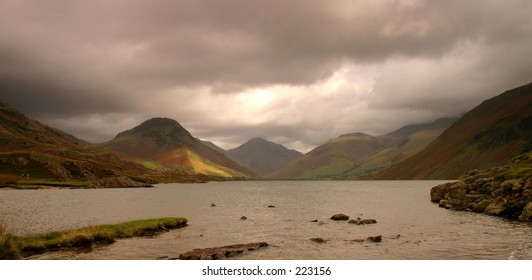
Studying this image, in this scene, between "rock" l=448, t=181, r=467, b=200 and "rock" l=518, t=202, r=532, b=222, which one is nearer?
"rock" l=518, t=202, r=532, b=222

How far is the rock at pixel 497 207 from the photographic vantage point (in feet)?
234

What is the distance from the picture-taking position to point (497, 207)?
73000 millimetres

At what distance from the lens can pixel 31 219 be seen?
215 feet

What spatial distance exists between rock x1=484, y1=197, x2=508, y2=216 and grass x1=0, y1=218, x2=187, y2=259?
6271cm

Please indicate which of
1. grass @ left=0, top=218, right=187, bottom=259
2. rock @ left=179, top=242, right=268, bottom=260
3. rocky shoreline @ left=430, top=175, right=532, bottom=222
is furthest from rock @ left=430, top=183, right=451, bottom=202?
grass @ left=0, top=218, right=187, bottom=259

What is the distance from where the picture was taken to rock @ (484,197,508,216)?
234 ft

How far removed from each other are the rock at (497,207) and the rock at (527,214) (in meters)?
7.01

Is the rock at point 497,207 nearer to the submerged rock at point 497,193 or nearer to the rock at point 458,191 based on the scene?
the submerged rock at point 497,193

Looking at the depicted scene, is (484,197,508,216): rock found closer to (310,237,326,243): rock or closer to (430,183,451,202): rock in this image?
(430,183,451,202): rock

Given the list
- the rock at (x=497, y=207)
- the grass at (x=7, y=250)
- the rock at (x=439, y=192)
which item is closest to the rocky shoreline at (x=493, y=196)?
the rock at (x=497, y=207)

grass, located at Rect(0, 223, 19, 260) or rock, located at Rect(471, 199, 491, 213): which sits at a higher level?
grass, located at Rect(0, 223, 19, 260)

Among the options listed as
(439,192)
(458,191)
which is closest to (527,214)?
(458,191)
